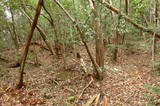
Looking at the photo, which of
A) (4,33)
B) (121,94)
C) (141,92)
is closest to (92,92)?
(121,94)

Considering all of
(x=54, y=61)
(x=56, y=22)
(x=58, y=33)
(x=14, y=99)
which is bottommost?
(x=14, y=99)

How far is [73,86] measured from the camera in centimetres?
800

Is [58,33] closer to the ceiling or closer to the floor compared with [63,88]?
closer to the ceiling

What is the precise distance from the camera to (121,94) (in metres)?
6.89

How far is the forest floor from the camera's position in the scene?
670 centimetres

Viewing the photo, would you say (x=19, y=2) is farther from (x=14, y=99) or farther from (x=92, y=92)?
(x=92, y=92)

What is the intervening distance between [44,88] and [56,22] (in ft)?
17.6

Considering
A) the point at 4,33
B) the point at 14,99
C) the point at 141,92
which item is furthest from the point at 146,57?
the point at 4,33

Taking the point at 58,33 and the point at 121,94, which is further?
the point at 58,33

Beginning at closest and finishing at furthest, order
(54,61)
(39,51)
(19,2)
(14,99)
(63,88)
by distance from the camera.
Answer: (14,99) < (63,88) < (19,2) < (54,61) < (39,51)

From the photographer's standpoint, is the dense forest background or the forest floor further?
the forest floor

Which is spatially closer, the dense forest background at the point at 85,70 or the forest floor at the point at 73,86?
the dense forest background at the point at 85,70

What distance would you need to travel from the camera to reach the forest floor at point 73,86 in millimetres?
6703

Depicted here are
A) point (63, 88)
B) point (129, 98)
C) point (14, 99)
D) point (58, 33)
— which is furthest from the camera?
point (58, 33)
